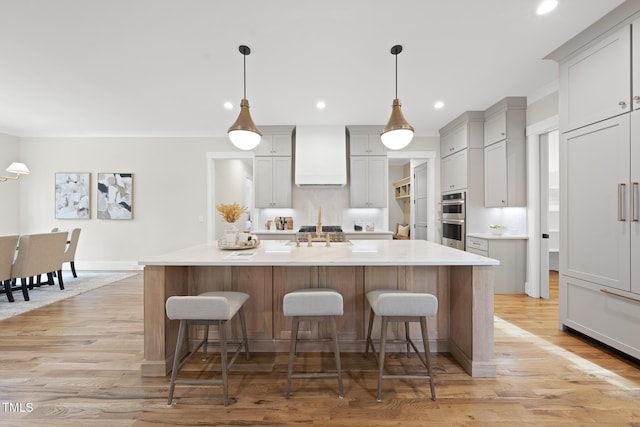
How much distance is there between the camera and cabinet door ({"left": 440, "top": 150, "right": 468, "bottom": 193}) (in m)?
4.73

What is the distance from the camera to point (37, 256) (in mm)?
3969

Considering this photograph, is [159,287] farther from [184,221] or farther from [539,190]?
[539,190]

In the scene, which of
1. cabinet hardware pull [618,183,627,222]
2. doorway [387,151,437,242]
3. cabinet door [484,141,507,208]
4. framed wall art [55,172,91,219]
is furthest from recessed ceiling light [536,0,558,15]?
framed wall art [55,172,91,219]

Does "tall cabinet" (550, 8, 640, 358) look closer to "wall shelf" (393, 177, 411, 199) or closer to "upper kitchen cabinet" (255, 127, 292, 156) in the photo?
"upper kitchen cabinet" (255, 127, 292, 156)

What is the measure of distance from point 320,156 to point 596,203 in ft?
11.6

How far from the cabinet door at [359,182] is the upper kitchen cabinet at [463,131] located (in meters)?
1.48

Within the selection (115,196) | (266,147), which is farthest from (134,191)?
(266,147)

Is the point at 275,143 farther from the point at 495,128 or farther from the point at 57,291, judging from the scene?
the point at 57,291

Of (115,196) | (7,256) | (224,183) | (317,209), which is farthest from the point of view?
(224,183)

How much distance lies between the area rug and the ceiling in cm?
267

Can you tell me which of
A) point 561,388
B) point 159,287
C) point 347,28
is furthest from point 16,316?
point 561,388

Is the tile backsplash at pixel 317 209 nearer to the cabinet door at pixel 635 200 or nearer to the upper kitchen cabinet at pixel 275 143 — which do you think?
the upper kitchen cabinet at pixel 275 143

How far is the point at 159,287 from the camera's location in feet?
6.77

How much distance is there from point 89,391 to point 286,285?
4.69ft
